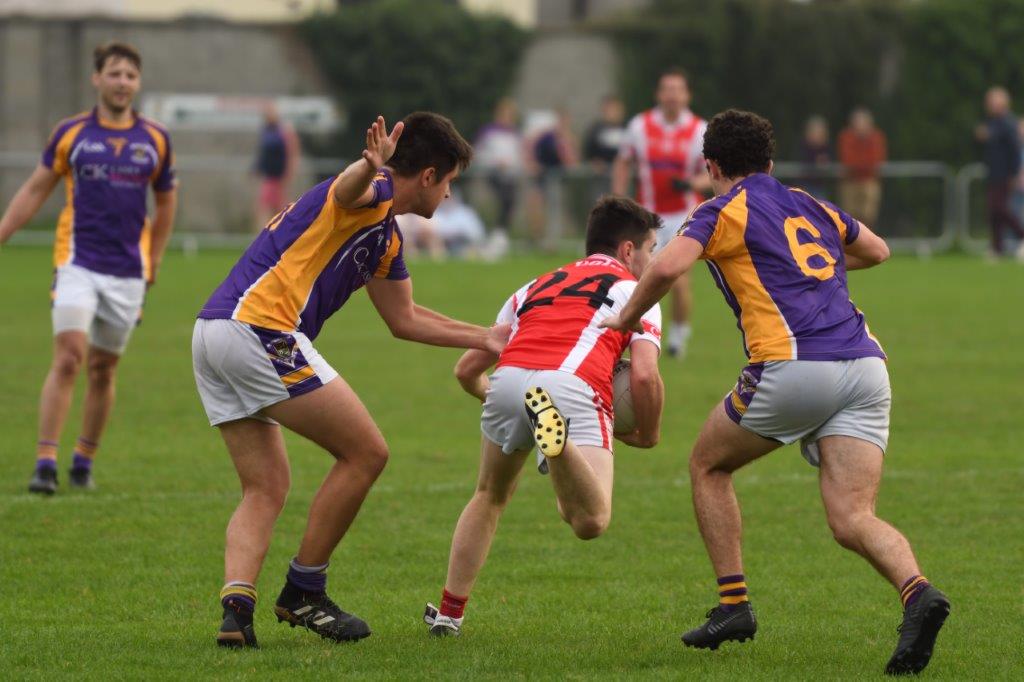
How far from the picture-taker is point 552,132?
29.1m

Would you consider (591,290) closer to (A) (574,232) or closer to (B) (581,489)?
(B) (581,489)

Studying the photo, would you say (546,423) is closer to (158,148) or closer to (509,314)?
(509,314)

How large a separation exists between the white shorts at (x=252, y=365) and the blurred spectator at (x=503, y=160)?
75.2 ft

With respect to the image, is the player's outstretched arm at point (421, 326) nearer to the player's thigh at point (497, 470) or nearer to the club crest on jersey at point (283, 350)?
the player's thigh at point (497, 470)

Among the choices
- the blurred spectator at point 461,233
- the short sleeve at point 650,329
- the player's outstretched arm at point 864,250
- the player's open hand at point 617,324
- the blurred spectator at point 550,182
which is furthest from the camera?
the blurred spectator at point 550,182

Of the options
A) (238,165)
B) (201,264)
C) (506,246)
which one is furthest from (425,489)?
(238,165)

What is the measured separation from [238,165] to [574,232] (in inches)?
252

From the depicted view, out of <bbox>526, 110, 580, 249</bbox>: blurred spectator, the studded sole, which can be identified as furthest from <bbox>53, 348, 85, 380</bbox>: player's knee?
<bbox>526, 110, 580, 249</bbox>: blurred spectator

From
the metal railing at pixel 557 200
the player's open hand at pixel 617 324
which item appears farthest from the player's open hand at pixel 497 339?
the metal railing at pixel 557 200

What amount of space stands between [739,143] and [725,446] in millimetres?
1098

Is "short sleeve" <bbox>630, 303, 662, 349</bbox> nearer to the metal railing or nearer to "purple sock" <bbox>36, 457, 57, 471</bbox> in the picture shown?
"purple sock" <bbox>36, 457, 57, 471</bbox>

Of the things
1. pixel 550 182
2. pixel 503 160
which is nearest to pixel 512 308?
pixel 550 182

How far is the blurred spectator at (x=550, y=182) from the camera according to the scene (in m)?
29.2

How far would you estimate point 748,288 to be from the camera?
6078 millimetres
